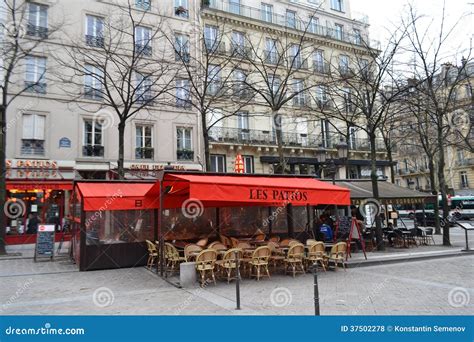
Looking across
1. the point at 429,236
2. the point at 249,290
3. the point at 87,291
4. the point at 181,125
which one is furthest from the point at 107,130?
the point at 429,236

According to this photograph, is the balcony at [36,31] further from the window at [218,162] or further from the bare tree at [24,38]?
the window at [218,162]

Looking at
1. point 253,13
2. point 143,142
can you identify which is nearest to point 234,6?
point 253,13

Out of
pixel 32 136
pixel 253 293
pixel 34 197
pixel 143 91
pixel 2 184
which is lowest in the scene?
pixel 253 293

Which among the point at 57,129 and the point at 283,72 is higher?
the point at 283,72

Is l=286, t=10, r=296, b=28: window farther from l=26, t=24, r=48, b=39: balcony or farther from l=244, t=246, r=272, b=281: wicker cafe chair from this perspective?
l=244, t=246, r=272, b=281: wicker cafe chair

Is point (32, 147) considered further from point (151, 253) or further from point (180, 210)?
point (151, 253)

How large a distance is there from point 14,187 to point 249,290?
608 inches

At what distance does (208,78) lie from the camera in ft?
74.9

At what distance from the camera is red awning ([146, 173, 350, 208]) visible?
8.90m

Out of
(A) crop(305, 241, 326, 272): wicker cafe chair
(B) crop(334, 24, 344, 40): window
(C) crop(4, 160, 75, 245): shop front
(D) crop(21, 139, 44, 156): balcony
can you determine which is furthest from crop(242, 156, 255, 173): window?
(A) crop(305, 241, 326, 272): wicker cafe chair

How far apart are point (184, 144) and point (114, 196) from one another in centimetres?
1302

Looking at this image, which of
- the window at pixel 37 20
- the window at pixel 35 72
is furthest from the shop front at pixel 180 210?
the window at pixel 37 20

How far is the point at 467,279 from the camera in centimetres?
946
